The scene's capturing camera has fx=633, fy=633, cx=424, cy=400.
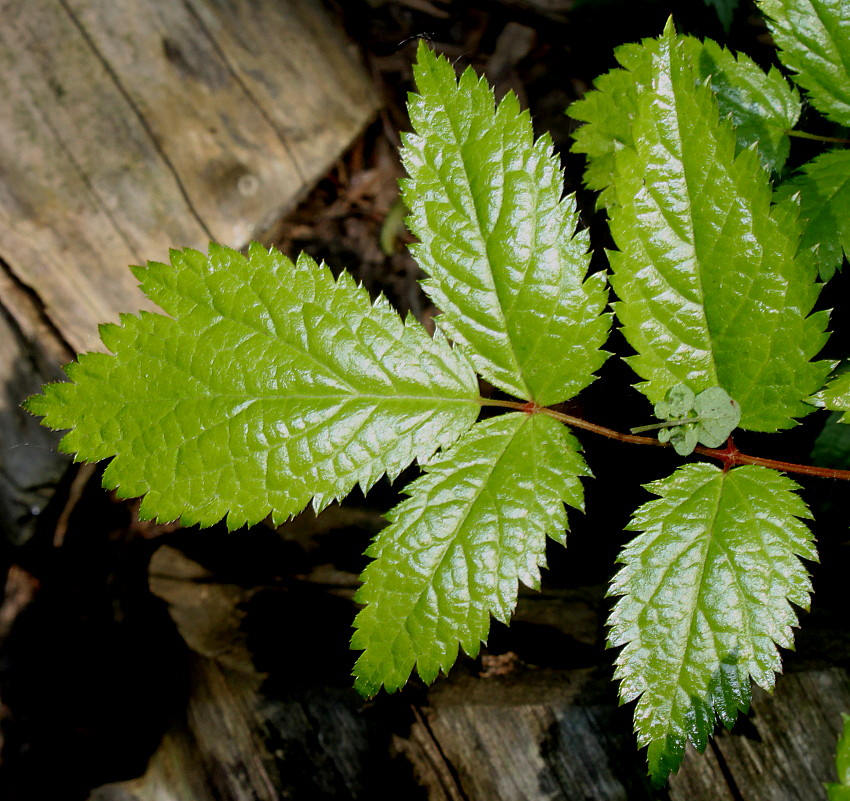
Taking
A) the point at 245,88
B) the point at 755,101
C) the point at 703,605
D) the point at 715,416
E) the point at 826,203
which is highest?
the point at 245,88

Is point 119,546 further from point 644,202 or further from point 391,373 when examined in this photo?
point 644,202

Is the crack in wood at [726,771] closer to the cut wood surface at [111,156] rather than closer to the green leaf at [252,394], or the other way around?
the green leaf at [252,394]

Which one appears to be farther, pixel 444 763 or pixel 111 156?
pixel 111 156

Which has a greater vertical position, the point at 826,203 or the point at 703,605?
the point at 826,203

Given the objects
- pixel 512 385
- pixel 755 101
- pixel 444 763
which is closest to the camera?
pixel 512 385

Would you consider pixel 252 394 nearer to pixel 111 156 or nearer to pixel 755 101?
pixel 755 101

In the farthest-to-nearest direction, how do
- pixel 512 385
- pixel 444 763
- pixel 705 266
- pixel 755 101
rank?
pixel 444 763 → pixel 755 101 → pixel 512 385 → pixel 705 266

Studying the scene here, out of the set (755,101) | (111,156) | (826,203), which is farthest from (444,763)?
(111,156)

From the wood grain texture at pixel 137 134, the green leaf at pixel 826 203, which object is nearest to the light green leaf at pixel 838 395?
the green leaf at pixel 826 203
